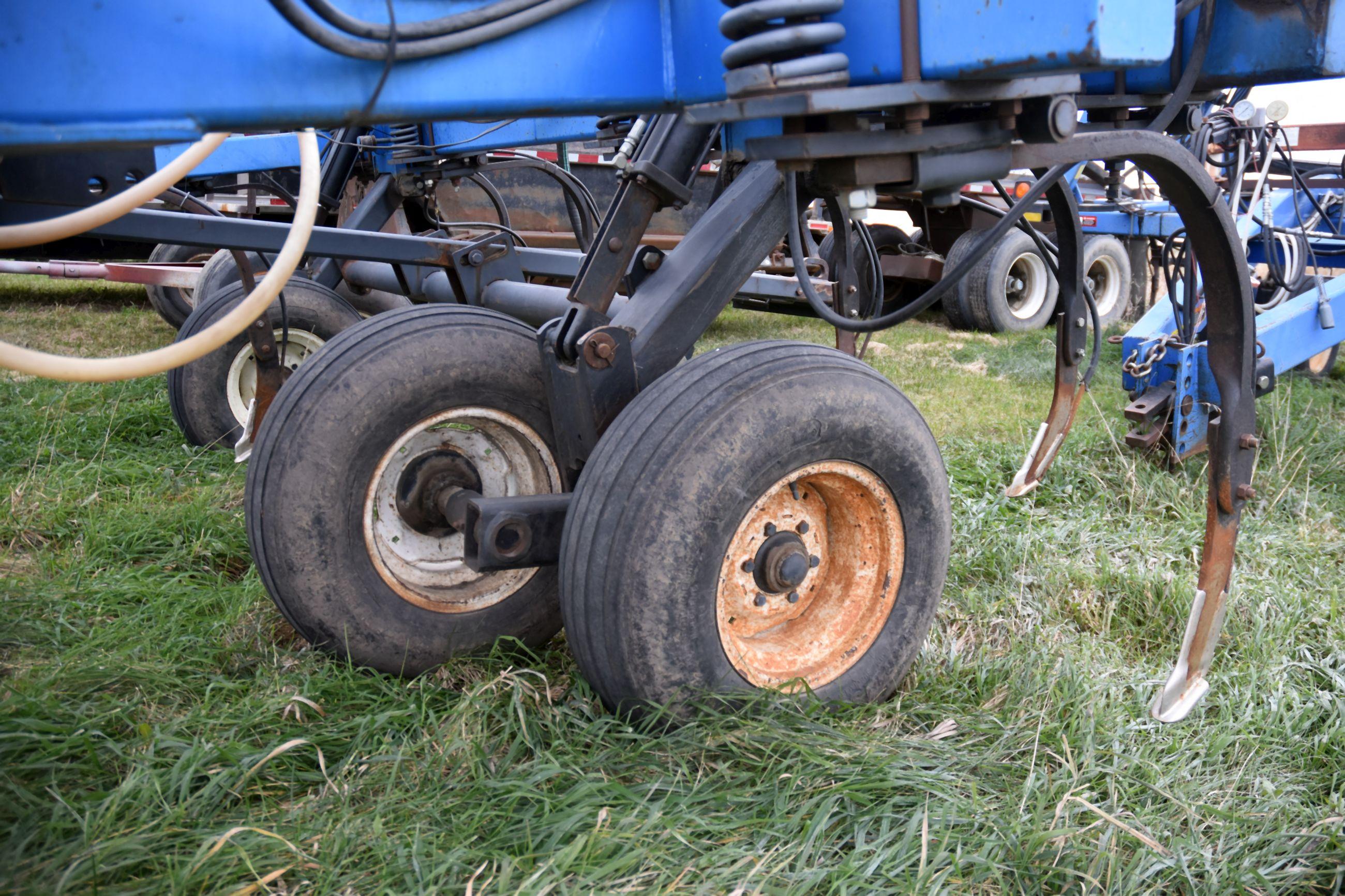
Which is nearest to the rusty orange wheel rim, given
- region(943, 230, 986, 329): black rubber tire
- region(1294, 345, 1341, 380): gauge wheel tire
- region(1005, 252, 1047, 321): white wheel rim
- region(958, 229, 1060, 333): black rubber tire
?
region(1294, 345, 1341, 380): gauge wheel tire

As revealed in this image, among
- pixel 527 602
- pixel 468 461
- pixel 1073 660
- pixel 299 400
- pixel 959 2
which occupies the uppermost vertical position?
pixel 959 2

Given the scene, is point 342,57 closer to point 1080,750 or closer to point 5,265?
point 1080,750

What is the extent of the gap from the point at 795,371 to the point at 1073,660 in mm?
967

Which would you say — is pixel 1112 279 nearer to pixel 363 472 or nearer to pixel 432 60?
pixel 363 472

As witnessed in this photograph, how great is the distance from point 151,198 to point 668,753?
1169 millimetres

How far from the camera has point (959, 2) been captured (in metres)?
1.51

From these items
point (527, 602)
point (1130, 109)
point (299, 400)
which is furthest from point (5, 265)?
point (1130, 109)

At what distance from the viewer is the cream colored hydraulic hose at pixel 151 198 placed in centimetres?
128

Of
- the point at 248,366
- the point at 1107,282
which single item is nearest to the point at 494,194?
the point at 248,366

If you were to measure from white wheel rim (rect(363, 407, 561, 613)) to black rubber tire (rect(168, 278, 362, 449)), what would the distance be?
163 cm

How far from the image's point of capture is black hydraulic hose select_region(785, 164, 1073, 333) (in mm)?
1868

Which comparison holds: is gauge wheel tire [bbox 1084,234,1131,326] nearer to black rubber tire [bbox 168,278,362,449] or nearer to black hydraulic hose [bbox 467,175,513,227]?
black hydraulic hose [bbox 467,175,513,227]

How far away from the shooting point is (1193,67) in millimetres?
1948

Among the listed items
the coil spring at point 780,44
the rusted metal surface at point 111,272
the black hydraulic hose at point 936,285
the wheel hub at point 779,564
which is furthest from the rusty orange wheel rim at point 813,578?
the rusted metal surface at point 111,272
